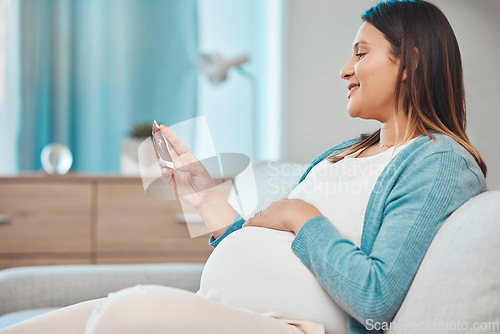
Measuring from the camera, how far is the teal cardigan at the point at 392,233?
680 millimetres

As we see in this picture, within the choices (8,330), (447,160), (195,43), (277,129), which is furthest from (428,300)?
(195,43)

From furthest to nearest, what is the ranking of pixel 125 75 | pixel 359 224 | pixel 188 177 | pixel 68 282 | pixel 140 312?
pixel 125 75, pixel 68 282, pixel 188 177, pixel 359 224, pixel 140 312

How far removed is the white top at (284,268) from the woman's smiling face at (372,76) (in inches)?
3.2

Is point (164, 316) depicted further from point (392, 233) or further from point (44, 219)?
point (44, 219)

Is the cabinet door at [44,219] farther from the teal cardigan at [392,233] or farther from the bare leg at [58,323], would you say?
the teal cardigan at [392,233]

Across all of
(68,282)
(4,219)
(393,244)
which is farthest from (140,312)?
(4,219)

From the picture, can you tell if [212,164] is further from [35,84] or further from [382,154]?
[35,84]

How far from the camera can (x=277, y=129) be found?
86.4 inches

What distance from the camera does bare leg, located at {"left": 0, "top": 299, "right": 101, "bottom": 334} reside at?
0.78 m

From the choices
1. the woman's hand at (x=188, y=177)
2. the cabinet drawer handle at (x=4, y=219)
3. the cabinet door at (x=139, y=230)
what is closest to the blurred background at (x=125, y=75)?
the cabinet door at (x=139, y=230)

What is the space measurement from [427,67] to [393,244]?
1.00 ft

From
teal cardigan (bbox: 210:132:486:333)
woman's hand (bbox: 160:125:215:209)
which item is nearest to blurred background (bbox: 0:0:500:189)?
woman's hand (bbox: 160:125:215:209)

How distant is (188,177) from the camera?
100cm

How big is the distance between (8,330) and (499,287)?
693mm
